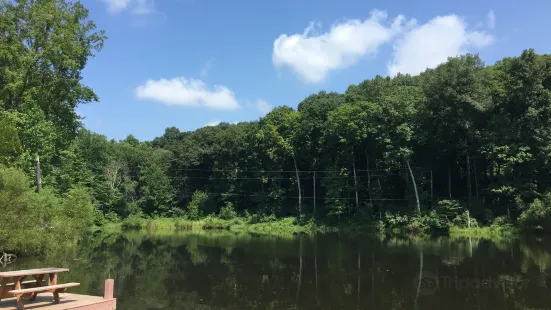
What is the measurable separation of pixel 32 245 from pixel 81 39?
18.1 metres

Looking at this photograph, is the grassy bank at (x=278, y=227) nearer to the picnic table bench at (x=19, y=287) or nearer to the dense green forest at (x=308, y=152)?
the dense green forest at (x=308, y=152)

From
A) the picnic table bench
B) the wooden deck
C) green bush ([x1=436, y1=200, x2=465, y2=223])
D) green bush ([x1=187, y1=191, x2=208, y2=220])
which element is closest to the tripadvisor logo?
the wooden deck

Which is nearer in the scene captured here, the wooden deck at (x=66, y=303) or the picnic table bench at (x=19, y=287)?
the picnic table bench at (x=19, y=287)

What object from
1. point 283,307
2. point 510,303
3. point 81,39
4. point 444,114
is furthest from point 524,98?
point 81,39

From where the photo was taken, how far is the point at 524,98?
116 ft

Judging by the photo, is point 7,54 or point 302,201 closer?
point 7,54

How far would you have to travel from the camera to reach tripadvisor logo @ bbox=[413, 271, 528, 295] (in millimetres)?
14347

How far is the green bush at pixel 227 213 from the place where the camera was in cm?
5621

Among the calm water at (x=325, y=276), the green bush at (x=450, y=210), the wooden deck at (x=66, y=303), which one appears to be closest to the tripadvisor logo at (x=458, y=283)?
the calm water at (x=325, y=276)

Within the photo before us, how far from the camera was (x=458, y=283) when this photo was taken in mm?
15188

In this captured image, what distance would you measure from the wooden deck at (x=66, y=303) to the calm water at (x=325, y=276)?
9.71 ft

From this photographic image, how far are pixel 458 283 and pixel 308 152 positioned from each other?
38.0m

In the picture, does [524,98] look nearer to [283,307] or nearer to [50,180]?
[283,307]

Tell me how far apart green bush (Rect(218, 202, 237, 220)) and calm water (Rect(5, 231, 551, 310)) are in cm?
2786
